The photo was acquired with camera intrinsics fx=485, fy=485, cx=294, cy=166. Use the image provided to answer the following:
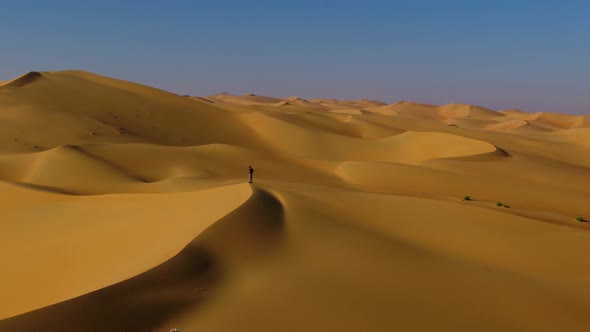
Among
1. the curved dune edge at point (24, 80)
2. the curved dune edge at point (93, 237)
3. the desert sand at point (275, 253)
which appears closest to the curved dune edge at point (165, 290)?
the desert sand at point (275, 253)

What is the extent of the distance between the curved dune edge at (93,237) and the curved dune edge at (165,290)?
36cm

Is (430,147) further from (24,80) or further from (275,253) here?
(24,80)

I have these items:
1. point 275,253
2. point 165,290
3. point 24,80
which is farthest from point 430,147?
point 24,80

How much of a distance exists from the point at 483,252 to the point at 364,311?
4266mm

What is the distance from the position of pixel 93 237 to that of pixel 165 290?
444 centimetres

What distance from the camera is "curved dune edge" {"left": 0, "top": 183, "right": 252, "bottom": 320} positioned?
7598mm

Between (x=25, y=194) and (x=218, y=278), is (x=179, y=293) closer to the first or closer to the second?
(x=218, y=278)

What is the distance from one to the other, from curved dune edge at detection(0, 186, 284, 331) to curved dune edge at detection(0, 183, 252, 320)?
36 centimetres

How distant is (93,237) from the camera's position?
997 cm

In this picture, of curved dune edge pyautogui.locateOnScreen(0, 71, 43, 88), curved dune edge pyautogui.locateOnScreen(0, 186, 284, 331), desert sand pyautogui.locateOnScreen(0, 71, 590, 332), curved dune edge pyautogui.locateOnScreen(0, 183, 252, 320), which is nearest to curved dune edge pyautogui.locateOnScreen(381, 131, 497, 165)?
desert sand pyautogui.locateOnScreen(0, 71, 590, 332)

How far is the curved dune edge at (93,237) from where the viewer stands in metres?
7.60

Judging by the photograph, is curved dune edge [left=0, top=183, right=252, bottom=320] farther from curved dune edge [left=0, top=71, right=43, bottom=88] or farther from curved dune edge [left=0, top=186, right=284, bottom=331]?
curved dune edge [left=0, top=71, right=43, bottom=88]

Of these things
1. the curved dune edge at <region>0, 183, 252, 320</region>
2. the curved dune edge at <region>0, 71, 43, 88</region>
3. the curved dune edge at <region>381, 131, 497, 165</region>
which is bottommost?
the curved dune edge at <region>0, 183, 252, 320</region>

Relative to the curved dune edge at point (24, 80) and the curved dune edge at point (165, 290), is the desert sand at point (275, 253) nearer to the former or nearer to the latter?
the curved dune edge at point (165, 290)
